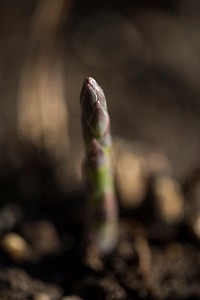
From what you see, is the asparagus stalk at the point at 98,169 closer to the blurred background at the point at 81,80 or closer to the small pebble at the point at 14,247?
the small pebble at the point at 14,247

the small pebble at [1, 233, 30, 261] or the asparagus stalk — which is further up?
the asparagus stalk

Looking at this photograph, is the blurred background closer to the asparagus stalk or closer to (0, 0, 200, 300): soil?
(0, 0, 200, 300): soil

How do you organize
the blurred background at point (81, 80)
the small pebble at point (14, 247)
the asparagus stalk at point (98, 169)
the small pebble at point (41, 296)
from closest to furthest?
the asparagus stalk at point (98, 169)
the small pebble at point (41, 296)
the small pebble at point (14, 247)
the blurred background at point (81, 80)

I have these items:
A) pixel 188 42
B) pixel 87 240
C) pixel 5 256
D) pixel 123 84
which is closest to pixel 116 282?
pixel 87 240

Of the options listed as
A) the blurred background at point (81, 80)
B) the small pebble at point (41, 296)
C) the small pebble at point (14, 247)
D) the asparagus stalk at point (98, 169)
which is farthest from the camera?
the blurred background at point (81, 80)

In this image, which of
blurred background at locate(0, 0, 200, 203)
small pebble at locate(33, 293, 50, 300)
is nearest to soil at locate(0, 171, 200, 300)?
small pebble at locate(33, 293, 50, 300)

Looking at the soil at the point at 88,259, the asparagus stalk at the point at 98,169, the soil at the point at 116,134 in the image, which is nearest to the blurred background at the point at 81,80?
the soil at the point at 116,134

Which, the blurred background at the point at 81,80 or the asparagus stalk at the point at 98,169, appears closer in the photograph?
the asparagus stalk at the point at 98,169
